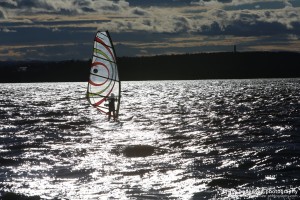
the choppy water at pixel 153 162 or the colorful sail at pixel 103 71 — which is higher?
the colorful sail at pixel 103 71

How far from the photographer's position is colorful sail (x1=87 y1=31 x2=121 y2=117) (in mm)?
30406

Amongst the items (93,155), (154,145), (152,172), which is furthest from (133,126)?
(152,172)

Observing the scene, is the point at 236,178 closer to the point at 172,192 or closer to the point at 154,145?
the point at 172,192

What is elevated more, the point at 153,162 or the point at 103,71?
the point at 103,71

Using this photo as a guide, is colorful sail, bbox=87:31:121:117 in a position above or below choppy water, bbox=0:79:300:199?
above

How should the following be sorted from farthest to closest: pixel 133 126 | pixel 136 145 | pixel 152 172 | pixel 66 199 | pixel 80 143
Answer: pixel 133 126, pixel 80 143, pixel 136 145, pixel 152 172, pixel 66 199

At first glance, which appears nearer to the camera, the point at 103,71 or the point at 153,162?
the point at 153,162

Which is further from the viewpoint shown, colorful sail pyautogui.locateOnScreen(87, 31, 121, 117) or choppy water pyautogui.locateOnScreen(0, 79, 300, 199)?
colorful sail pyautogui.locateOnScreen(87, 31, 121, 117)

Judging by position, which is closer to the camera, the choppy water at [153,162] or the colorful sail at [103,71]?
the choppy water at [153,162]

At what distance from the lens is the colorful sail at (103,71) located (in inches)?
1197

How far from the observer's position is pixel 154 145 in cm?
2764

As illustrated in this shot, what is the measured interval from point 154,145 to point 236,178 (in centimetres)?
924

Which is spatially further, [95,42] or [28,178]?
[95,42]

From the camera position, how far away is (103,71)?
3108 centimetres
